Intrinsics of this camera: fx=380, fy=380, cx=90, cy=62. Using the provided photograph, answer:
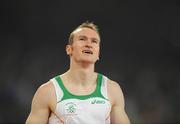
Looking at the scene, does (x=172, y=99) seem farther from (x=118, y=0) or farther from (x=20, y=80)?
(x=20, y=80)

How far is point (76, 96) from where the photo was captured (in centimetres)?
241

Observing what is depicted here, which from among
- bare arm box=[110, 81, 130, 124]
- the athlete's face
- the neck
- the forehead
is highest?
the forehead

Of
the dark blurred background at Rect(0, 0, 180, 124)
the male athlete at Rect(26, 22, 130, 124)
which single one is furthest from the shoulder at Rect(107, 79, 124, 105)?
the dark blurred background at Rect(0, 0, 180, 124)

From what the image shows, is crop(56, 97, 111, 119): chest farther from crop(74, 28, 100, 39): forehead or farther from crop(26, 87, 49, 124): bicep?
crop(74, 28, 100, 39): forehead

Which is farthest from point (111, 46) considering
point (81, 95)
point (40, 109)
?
point (40, 109)

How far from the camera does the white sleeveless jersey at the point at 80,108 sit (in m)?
2.34

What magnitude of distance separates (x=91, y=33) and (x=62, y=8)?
413 cm

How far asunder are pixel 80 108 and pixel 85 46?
40 centimetres

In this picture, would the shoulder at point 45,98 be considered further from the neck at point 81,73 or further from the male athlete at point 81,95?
the neck at point 81,73

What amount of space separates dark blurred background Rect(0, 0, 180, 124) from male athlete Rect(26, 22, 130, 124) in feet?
12.3

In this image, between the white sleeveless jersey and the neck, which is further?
the neck

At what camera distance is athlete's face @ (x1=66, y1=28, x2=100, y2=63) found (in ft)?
8.04

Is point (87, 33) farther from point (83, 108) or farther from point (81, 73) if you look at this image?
point (83, 108)

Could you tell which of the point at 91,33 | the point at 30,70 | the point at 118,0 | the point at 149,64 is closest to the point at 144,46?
the point at 149,64
